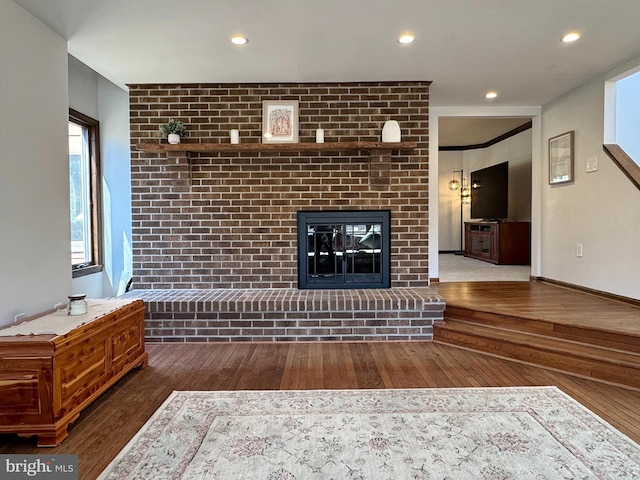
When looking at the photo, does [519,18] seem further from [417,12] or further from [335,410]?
[335,410]

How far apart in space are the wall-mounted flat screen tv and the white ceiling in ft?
10.0

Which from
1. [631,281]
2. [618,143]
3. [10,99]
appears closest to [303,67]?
[10,99]

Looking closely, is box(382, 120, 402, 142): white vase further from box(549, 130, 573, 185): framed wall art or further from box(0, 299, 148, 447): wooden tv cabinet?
box(0, 299, 148, 447): wooden tv cabinet

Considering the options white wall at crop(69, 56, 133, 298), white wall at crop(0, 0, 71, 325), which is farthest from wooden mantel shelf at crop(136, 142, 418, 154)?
white wall at crop(69, 56, 133, 298)

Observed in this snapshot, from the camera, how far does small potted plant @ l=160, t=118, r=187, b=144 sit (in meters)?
3.79

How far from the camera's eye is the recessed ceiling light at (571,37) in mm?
2908

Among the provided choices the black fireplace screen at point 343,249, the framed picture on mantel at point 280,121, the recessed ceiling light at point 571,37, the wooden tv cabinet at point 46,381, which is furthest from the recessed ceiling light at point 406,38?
the wooden tv cabinet at point 46,381

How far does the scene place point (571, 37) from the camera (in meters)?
2.96

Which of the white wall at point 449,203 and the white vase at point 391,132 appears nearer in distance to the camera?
the white vase at point 391,132

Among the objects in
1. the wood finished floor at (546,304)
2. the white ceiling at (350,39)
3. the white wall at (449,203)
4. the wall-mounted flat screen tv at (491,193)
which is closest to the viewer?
the white ceiling at (350,39)

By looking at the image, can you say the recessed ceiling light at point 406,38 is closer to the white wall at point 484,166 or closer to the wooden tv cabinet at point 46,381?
the wooden tv cabinet at point 46,381

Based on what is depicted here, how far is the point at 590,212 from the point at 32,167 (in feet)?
16.0

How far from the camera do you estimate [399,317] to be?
3.57m

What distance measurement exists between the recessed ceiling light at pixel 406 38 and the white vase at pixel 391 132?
91cm
